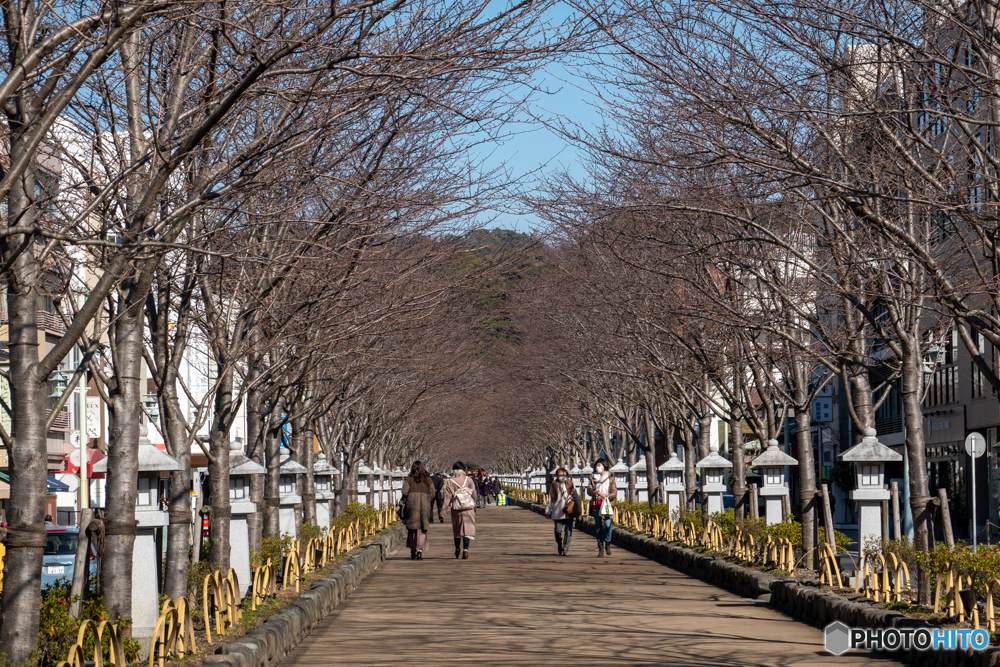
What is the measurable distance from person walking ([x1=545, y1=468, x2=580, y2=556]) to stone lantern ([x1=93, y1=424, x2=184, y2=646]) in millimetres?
15192

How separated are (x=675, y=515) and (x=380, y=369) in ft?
25.0

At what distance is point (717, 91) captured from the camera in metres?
10.7

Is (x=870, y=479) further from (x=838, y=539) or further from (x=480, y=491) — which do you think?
(x=480, y=491)

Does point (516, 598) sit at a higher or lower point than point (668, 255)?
lower

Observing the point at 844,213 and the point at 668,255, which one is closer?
the point at 844,213

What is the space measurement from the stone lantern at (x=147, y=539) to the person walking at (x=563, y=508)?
49.8 ft

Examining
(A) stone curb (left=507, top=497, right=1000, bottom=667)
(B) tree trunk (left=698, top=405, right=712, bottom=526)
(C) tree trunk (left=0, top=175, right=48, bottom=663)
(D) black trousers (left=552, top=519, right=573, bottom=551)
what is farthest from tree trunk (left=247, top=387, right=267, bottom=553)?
(B) tree trunk (left=698, top=405, right=712, bottom=526)

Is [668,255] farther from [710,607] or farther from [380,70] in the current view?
[380,70]

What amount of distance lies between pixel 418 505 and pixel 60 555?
7.60 metres

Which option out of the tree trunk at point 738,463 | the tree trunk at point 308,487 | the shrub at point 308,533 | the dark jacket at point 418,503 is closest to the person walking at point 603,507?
the tree trunk at point 738,463

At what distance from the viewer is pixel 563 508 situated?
2647cm

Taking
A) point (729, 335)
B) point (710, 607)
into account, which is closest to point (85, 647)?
point (710, 607)

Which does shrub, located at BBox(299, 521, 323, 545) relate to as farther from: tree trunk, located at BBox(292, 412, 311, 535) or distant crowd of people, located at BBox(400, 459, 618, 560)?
distant crowd of people, located at BBox(400, 459, 618, 560)

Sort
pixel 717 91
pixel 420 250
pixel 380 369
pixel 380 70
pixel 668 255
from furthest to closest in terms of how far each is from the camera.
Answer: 1. pixel 380 369
2. pixel 668 255
3. pixel 420 250
4. pixel 717 91
5. pixel 380 70
